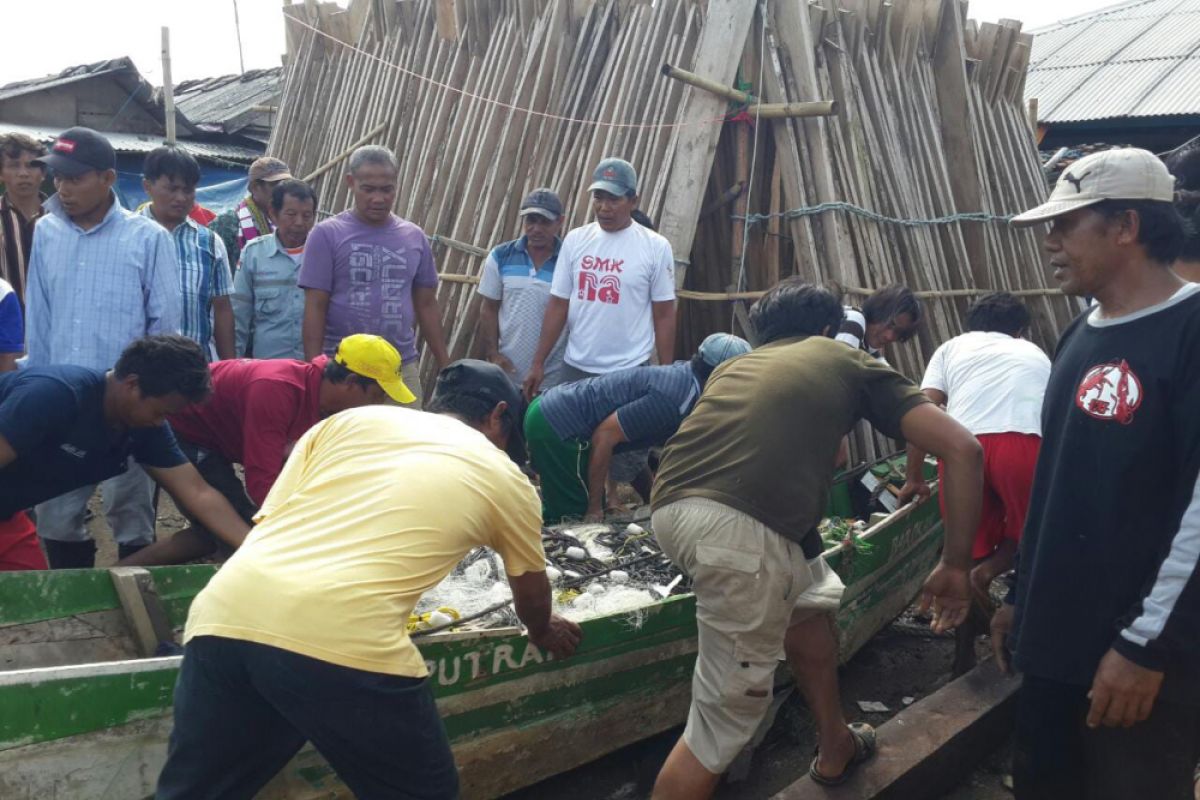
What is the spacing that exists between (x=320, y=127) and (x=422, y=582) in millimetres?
8535

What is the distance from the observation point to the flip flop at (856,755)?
12.6 ft

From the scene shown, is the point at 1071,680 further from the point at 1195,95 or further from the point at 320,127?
the point at 1195,95

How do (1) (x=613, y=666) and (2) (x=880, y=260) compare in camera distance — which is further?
(2) (x=880, y=260)

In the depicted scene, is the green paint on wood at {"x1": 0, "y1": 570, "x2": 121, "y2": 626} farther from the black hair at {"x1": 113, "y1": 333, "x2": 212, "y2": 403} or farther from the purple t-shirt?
the purple t-shirt

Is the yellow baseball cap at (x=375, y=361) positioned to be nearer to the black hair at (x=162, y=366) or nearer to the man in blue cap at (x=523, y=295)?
the black hair at (x=162, y=366)

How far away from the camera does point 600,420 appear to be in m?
5.47

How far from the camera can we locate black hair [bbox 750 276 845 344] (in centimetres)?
361

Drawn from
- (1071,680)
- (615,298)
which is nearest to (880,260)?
(615,298)

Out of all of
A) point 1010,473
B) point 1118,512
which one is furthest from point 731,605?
point 1010,473

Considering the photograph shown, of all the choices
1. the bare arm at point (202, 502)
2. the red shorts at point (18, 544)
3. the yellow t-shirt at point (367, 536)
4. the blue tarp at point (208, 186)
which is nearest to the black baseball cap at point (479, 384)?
the yellow t-shirt at point (367, 536)

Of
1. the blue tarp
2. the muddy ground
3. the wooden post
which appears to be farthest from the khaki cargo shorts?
the blue tarp

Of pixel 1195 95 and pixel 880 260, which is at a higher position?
pixel 1195 95

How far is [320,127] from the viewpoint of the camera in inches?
405

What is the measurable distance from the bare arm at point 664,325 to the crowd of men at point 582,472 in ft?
2.17
